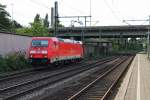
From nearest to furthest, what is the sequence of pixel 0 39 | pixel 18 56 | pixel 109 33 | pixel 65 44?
1. pixel 0 39
2. pixel 18 56
3. pixel 65 44
4. pixel 109 33

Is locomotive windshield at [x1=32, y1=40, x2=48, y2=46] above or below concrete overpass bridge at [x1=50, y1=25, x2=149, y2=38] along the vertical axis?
below

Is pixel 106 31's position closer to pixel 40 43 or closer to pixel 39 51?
pixel 40 43

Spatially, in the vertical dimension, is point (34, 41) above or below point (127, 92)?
above

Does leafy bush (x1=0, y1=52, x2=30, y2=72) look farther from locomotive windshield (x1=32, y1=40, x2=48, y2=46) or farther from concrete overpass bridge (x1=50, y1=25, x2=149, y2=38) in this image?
concrete overpass bridge (x1=50, y1=25, x2=149, y2=38)

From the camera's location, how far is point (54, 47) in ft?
115

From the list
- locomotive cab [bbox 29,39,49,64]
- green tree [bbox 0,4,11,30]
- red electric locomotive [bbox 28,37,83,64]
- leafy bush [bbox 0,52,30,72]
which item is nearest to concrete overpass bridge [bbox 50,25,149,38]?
green tree [bbox 0,4,11,30]

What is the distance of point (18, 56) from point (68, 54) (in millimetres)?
7367

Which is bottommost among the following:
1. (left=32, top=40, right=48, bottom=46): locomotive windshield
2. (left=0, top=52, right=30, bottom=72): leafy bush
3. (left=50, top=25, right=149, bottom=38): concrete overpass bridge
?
(left=0, top=52, right=30, bottom=72): leafy bush

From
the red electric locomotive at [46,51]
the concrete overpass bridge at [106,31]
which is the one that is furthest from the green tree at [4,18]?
the red electric locomotive at [46,51]

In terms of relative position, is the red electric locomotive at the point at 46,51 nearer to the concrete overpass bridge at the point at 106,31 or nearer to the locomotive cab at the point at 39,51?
the locomotive cab at the point at 39,51

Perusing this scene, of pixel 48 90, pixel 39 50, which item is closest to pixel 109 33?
pixel 39 50

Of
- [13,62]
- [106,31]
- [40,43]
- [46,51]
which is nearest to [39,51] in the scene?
[46,51]

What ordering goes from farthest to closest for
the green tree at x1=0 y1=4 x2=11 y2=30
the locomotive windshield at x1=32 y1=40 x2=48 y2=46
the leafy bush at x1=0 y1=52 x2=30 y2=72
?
1. the green tree at x1=0 y1=4 x2=11 y2=30
2. the locomotive windshield at x1=32 y1=40 x2=48 y2=46
3. the leafy bush at x1=0 y1=52 x2=30 y2=72

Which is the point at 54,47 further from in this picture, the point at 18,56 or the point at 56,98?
the point at 56,98
